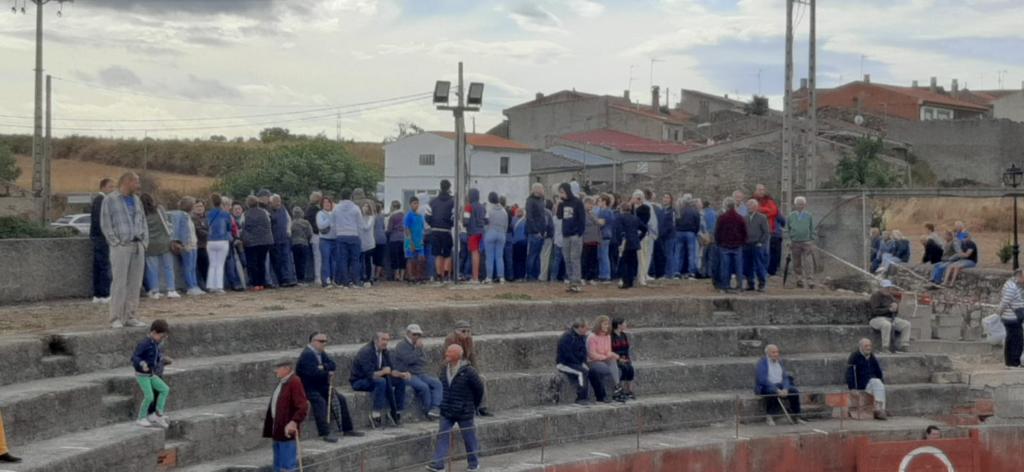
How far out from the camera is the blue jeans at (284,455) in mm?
11812

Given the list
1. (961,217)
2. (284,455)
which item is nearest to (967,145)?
(961,217)

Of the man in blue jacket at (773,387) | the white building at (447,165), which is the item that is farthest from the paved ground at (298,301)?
the white building at (447,165)

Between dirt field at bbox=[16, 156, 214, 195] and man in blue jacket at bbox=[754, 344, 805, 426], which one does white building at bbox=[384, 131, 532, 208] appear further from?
man in blue jacket at bbox=[754, 344, 805, 426]

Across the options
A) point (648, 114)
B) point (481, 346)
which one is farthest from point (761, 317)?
point (648, 114)

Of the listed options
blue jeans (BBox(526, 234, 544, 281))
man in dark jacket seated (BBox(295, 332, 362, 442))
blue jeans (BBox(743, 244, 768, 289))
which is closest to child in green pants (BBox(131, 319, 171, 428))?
man in dark jacket seated (BBox(295, 332, 362, 442))

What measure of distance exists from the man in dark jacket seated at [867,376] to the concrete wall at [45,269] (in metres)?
10.7

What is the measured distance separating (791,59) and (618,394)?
1043cm

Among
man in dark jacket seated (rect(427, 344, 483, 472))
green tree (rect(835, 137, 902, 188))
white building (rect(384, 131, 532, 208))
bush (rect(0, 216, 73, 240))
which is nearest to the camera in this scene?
man in dark jacket seated (rect(427, 344, 483, 472))

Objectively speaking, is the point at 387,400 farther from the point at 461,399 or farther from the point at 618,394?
the point at 618,394

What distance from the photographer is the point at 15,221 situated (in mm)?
32156

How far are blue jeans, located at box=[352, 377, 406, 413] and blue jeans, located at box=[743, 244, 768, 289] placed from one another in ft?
27.5

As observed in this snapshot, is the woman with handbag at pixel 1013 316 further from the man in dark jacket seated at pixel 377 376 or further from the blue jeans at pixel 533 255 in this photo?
the man in dark jacket seated at pixel 377 376

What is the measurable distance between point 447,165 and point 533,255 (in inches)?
1431

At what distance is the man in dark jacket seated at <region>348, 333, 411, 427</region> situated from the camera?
14289mm
